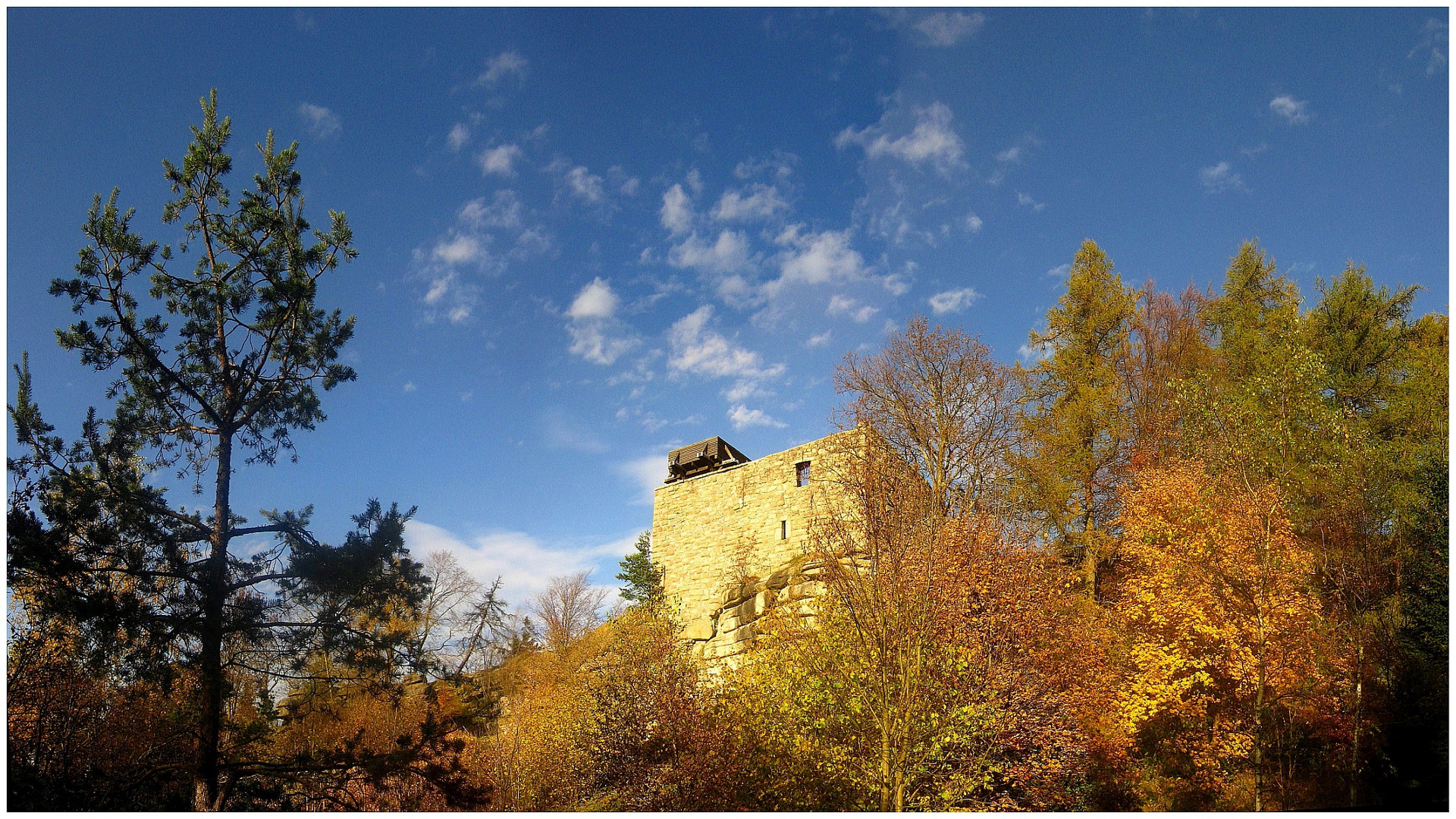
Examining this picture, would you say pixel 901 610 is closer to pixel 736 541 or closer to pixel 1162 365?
pixel 736 541

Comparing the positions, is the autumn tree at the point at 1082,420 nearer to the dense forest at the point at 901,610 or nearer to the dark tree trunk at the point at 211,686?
the dense forest at the point at 901,610

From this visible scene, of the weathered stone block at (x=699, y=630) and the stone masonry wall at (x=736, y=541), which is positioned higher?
the stone masonry wall at (x=736, y=541)

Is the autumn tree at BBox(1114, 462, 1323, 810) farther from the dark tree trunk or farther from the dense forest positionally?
the dark tree trunk

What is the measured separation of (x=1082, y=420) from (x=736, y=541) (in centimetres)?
1259

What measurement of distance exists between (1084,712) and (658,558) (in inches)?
654

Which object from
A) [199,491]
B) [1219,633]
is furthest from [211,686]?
[1219,633]

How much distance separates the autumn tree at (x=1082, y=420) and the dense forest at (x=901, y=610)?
0.34 ft

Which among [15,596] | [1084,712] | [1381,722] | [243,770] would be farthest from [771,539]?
[15,596]

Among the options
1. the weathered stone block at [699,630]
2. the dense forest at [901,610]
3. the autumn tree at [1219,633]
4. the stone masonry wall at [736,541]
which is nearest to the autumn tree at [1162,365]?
the dense forest at [901,610]

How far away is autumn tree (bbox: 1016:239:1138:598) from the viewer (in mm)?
21922

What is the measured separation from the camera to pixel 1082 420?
22688mm

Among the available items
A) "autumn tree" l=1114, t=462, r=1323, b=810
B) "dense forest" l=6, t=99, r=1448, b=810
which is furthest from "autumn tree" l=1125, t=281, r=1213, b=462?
"autumn tree" l=1114, t=462, r=1323, b=810

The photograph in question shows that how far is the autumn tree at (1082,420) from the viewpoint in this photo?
21922 mm

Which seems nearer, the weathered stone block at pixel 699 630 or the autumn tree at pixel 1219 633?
the autumn tree at pixel 1219 633
